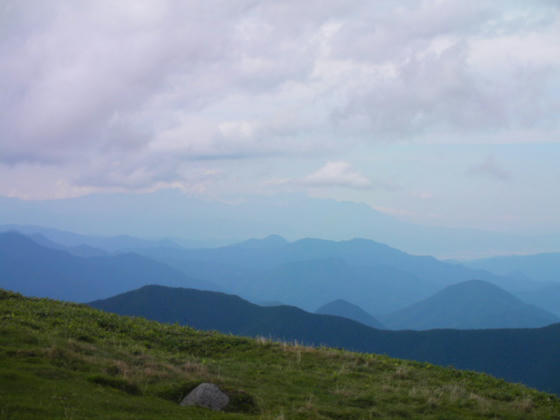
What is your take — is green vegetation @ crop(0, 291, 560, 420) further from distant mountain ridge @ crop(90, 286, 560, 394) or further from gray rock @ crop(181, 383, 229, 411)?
distant mountain ridge @ crop(90, 286, 560, 394)

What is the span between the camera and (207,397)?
13508 mm

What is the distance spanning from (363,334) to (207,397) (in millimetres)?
139580

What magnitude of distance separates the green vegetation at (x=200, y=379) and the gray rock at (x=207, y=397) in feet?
1.42

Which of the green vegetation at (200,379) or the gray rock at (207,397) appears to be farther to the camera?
the gray rock at (207,397)

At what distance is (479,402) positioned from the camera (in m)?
16.7

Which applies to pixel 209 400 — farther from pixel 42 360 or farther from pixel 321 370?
pixel 321 370

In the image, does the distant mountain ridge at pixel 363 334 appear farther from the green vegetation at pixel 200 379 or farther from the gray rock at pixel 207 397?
the gray rock at pixel 207 397

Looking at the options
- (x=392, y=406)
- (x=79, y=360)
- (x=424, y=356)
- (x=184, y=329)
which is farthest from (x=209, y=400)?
(x=424, y=356)

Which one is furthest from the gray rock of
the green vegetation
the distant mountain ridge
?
the distant mountain ridge

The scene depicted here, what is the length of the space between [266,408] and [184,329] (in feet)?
49.6

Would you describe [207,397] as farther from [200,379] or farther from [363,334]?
[363,334]

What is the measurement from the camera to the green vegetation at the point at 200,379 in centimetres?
1209

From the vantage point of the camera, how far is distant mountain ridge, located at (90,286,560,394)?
11856 cm

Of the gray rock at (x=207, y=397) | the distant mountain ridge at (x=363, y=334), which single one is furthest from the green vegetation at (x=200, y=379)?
the distant mountain ridge at (x=363, y=334)
